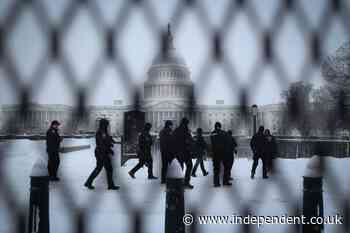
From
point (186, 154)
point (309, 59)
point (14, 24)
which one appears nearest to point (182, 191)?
point (309, 59)

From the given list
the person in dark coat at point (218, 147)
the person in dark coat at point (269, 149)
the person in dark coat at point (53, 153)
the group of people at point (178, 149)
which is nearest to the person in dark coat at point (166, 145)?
the group of people at point (178, 149)

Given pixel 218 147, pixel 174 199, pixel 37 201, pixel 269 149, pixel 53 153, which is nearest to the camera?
pixel 37 201

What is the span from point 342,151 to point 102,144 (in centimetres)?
841

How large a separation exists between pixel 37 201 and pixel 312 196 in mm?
1805

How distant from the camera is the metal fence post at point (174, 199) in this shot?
2402 mm

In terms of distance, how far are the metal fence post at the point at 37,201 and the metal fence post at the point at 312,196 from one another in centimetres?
172

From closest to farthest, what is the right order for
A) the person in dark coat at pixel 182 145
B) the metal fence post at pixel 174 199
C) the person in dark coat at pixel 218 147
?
the metal fence post at pixel 174 199
the person in dark coat at pixel 182 145
the person in dark coat at pixel 218 147

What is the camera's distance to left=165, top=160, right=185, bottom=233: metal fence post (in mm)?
2402

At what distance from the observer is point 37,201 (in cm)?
233

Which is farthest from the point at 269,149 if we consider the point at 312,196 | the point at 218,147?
the point at 312,196

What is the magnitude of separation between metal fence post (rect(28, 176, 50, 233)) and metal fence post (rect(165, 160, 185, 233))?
792 mm

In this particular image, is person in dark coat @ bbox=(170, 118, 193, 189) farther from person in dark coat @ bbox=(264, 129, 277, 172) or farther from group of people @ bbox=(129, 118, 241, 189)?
person in dark coat @ bbox=(264, 129, 277, 172)

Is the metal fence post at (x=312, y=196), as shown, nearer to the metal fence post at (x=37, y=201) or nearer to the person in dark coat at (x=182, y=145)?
the metal fence post at (x=37, y=201)

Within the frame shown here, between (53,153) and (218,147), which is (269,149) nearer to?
(218,147)
